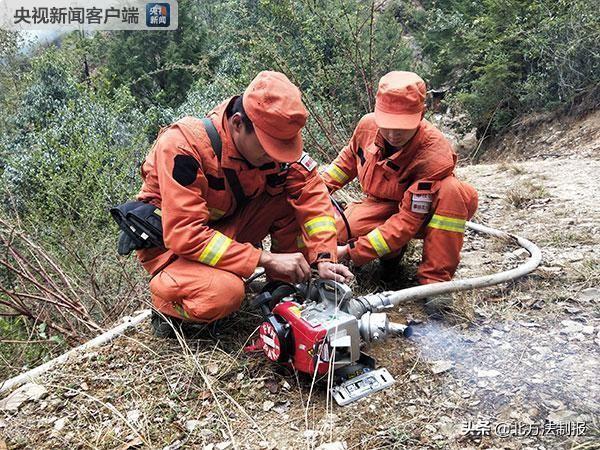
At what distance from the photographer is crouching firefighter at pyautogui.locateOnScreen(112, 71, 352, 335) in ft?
7.09

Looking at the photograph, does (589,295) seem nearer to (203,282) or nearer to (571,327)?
(571,327)

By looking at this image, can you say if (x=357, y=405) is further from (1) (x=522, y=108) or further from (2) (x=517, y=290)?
(1) (x=522, y=108)

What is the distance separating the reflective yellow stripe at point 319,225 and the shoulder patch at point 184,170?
26.5 inches

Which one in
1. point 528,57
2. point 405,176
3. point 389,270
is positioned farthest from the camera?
point 528,57

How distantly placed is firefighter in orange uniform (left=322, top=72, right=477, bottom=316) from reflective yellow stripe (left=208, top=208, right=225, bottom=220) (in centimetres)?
71

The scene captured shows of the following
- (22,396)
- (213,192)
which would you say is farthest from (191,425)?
(213,192)

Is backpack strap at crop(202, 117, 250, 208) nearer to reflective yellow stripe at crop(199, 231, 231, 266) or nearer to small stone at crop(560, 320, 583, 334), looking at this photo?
reflective yellow stripe at crop(199, 231, 231, 266)

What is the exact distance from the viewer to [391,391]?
2084mm

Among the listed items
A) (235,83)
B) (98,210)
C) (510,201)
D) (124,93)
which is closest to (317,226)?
(510,201)

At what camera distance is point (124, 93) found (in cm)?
995

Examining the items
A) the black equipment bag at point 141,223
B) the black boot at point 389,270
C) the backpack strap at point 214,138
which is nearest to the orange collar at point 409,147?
the black boot at point 389,270

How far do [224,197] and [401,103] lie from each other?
1.03m

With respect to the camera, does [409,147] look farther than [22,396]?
Yes

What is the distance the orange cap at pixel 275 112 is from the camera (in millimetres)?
2086
